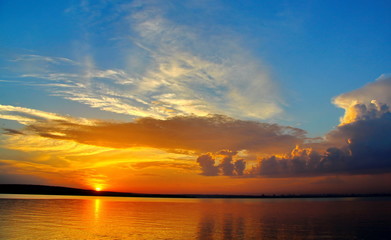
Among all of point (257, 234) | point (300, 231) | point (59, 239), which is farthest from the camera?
point (300, 231)

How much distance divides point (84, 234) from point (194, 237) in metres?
16.8

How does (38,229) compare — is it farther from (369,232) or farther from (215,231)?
(369,232)

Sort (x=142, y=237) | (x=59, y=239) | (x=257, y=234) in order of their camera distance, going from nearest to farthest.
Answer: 1. (x=59, y=239)
2. (x=142, y=237)
3. (x=257, y=234)

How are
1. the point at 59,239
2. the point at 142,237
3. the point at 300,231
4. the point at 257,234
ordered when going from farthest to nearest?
the point at 300,231 → the point at 257,234 → the point at 142,237 → the point at 59,239

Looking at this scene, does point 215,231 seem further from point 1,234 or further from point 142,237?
point 1,234

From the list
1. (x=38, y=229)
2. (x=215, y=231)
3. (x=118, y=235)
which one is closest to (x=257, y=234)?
(x=215, y=231)

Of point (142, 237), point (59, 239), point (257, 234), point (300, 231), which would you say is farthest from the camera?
point (300, 231)

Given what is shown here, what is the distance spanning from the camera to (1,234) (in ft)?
141

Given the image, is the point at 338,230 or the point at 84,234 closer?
the point at 84,234

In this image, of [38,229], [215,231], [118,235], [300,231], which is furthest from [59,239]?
[300,231]

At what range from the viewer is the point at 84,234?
4503 cm

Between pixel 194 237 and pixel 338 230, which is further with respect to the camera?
pixel 338 230

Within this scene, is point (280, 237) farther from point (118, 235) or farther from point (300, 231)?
point (118, 235)

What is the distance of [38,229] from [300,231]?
43.6m
